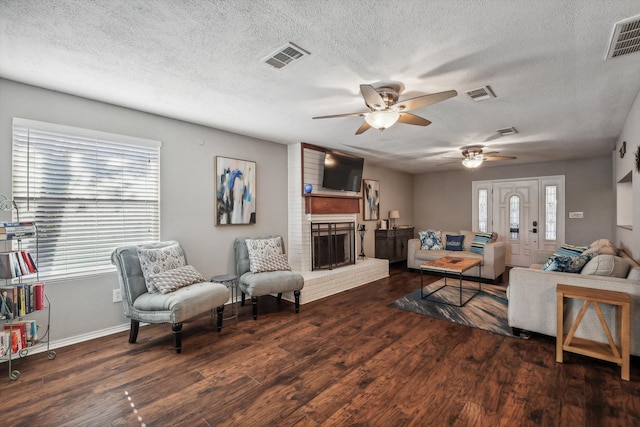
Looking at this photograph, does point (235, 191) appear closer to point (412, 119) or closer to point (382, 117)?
point (382, 117)

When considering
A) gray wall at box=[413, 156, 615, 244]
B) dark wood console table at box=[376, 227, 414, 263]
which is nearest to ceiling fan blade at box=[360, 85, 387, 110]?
dark wood console table at box=[376, 227, 414, 263]

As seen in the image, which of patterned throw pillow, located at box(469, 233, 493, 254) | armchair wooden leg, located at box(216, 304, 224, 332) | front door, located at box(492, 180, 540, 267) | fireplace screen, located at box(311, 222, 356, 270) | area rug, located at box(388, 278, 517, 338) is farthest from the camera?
front door, located at box(492, 180, 540, 267)

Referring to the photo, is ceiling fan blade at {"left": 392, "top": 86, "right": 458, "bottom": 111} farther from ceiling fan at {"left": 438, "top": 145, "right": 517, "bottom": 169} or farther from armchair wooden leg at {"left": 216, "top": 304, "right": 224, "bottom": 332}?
ceiling fan at {"left": 438, "top": 145, "right": 517, "bottom": 169}

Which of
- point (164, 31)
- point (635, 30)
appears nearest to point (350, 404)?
point (164, 31)

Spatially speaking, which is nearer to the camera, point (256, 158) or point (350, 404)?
point (350, 404)

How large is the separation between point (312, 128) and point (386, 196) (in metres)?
3.89

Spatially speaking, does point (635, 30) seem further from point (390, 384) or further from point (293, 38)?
point (390, 384)

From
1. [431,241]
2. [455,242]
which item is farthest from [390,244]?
[455,242]

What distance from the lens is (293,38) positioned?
189 cm

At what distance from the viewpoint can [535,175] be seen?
6430mm

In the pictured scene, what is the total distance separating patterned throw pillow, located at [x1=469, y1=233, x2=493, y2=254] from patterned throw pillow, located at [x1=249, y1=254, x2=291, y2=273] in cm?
386

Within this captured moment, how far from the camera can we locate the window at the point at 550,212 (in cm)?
622

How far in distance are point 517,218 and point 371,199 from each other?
334cm

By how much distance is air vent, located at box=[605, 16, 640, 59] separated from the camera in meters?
1.73
